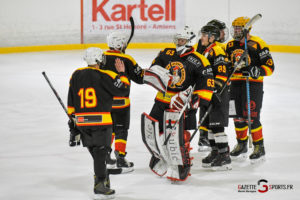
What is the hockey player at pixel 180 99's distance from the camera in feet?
13.5

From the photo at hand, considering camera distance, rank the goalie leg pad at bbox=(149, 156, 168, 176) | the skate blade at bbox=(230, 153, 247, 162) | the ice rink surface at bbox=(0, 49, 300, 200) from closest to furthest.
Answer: the ice rink surface at bbox=(0, 49, 300, 200) → the goalie leg pad at bbox=(149, 156, 168, 176) → the skate blade at bbox=(230, 153, 247, 162)

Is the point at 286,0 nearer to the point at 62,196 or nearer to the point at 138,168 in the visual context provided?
the point at 138,168

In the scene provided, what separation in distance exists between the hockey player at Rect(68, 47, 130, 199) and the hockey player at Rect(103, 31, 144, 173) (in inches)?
25.5

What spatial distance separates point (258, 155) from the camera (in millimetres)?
4715

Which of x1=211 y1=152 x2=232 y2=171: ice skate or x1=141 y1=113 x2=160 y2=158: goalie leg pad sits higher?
x1=141 y1=113 x2=160 y2=158: goalie leg pad

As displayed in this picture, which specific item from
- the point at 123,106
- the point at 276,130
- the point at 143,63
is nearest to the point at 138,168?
the point at 123,106

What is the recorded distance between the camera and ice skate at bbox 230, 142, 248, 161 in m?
4.86

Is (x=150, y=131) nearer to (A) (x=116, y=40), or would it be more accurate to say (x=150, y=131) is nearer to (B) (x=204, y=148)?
(A) (x=116, y=40)

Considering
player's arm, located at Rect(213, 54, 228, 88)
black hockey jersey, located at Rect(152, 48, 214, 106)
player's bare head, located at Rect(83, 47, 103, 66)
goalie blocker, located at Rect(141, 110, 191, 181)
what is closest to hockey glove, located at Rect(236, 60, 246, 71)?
player's arm, located at Rect(213, 54, 228, 88)

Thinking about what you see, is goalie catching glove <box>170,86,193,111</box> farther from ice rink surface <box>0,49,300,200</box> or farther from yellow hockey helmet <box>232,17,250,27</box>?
yellow hockey helmet <box>232,17,250,27</box>

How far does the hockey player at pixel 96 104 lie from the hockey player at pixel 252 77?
1346mm

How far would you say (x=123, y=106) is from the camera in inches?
176

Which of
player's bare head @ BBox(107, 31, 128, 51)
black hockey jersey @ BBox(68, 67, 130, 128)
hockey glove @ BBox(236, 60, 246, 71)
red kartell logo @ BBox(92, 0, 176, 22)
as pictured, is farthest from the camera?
red kartell logo @ BBox(92, 0, 176, 22)

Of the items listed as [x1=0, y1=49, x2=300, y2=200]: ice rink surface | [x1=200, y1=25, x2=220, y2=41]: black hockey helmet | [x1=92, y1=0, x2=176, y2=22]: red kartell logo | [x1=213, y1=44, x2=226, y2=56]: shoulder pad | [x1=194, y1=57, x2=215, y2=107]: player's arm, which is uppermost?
[x1=92, y1=0, x2=176, y2=22]: red kartell logo
